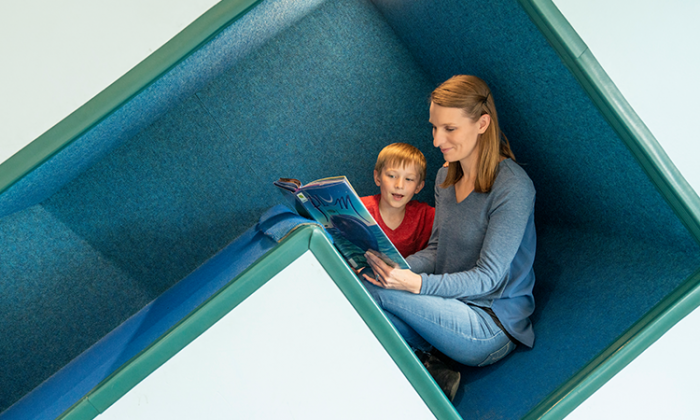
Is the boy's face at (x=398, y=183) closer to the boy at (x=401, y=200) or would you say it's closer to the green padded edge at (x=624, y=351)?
the boy at (x=401, y=200)

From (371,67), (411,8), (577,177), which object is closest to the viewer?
(577,177)

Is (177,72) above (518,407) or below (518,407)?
above

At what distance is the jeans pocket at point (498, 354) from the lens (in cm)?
100

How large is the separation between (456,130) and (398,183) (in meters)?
0.25

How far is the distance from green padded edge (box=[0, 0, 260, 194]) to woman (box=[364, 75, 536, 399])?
0.52 meters

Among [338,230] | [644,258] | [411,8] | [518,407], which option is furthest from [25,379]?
[644,258]

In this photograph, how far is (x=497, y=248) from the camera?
952 millimetres

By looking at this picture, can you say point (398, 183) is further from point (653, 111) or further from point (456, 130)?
point (653, 111)

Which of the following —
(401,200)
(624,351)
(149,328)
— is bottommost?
(624,351)

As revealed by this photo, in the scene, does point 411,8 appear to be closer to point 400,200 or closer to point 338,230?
point 400,200

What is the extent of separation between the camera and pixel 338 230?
3.55 feet

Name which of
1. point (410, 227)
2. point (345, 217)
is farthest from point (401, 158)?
point (345, 217)

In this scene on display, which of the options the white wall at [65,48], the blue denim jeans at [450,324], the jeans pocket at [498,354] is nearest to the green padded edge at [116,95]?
the white wall at [65,48]

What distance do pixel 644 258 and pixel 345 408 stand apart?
641mm
